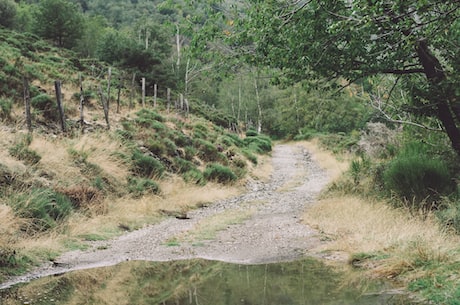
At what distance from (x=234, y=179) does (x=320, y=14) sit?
431 inches

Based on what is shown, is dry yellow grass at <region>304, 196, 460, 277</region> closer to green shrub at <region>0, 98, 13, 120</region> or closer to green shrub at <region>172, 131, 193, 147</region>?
green shrub at <region>0, 98, 13, 120</region>

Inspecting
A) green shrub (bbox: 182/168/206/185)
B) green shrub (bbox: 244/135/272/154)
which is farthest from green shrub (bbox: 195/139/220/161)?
green shrub (bbox: 244/135/272/154)

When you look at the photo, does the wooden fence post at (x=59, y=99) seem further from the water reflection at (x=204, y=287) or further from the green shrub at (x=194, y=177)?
the water reflection at (x=204, y=287)

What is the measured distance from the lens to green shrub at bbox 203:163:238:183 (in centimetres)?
1636

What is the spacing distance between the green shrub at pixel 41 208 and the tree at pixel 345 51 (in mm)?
4670

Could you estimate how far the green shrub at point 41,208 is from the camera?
24.4 ft

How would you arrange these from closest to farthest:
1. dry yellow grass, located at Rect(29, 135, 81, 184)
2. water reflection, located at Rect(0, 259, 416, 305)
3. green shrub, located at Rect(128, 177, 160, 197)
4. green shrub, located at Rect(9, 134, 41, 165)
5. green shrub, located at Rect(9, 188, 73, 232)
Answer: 1. water reflection, located at Rect(0, 259, 416, 305)
2. green shrub, located at Rect(9, 188, 73, 232)
3. green shrub, located at Rect(9, 134, 41, 165)
4. dry yellow grass, located at Rect(29, 135, 81, 184)
5. green shrub, located at Rect(128, 177, 160, 197)

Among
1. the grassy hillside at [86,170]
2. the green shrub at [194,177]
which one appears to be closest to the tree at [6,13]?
the grassy hillside at [86,170]

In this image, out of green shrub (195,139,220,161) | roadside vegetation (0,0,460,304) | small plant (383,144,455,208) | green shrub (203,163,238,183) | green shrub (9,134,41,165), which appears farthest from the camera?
green shrub (195,139,220,161)

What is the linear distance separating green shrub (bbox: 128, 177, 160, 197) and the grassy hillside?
0.09 feet

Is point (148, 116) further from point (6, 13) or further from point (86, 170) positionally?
point (6, 13)

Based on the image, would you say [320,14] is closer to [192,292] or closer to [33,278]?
[192,292]

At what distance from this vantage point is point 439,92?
7.80 meters

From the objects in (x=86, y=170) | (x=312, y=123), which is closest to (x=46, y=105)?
(x=86, y=170)
